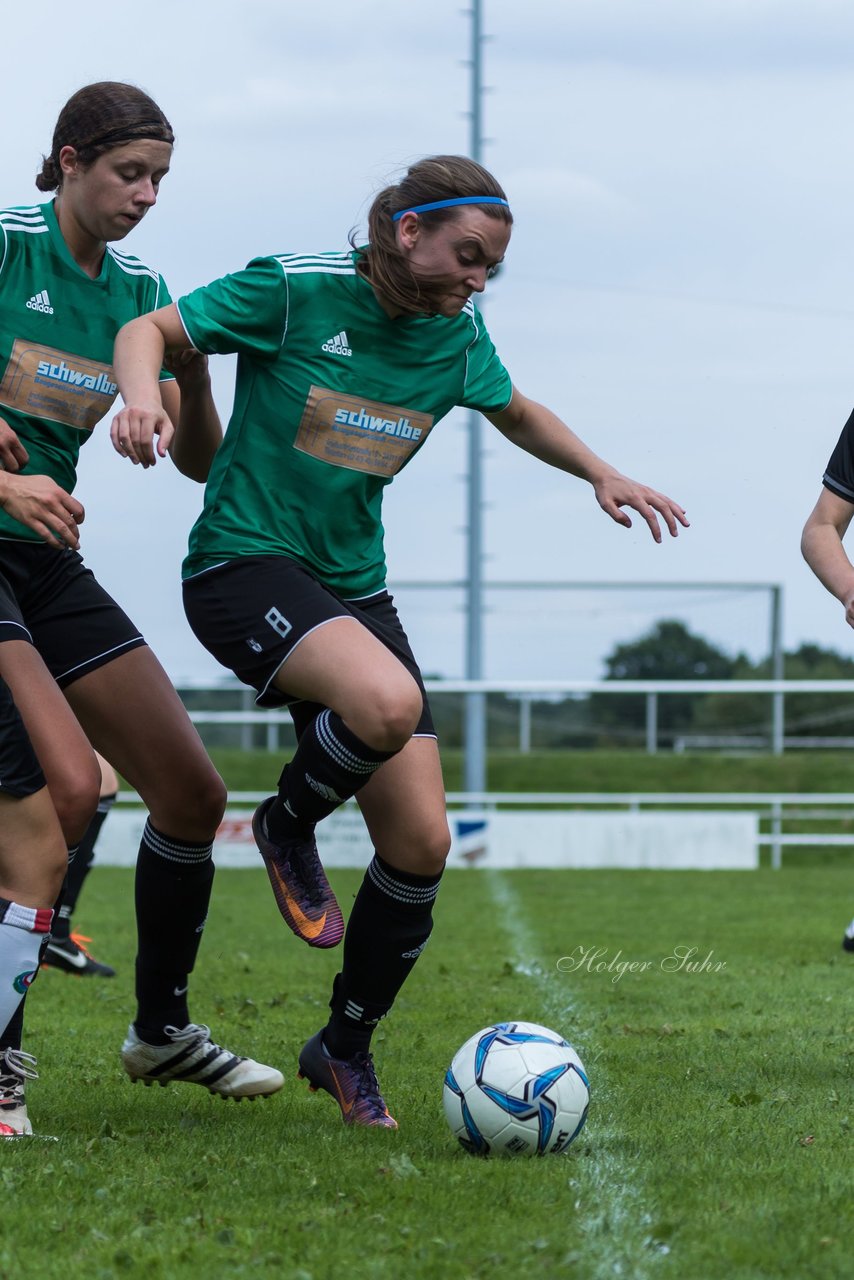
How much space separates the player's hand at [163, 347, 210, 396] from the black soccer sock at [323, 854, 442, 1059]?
1409 mm

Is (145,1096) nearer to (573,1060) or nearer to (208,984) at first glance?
(573,1060)

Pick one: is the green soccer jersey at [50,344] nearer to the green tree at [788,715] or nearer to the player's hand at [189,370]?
the player's hand at [189,370]

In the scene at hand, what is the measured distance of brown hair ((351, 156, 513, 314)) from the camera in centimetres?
407

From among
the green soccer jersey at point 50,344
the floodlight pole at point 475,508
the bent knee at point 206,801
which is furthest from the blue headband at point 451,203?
the floodlight pole at point 475,508

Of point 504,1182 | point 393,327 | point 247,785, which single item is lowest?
point 247,785

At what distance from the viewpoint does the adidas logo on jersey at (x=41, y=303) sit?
3992 millimetres

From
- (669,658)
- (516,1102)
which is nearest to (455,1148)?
(516,1102)

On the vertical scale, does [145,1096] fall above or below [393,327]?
below

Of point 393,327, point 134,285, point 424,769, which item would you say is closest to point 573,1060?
point 424,769

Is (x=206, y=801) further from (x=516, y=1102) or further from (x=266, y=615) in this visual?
(x=516, y=1102)

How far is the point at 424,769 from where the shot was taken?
13.6 ft

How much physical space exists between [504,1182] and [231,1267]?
786mm

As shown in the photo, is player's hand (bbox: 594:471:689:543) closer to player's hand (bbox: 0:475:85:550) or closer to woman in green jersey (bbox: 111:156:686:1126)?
woman in green jersey (bbox: 111:156:686:1126)
